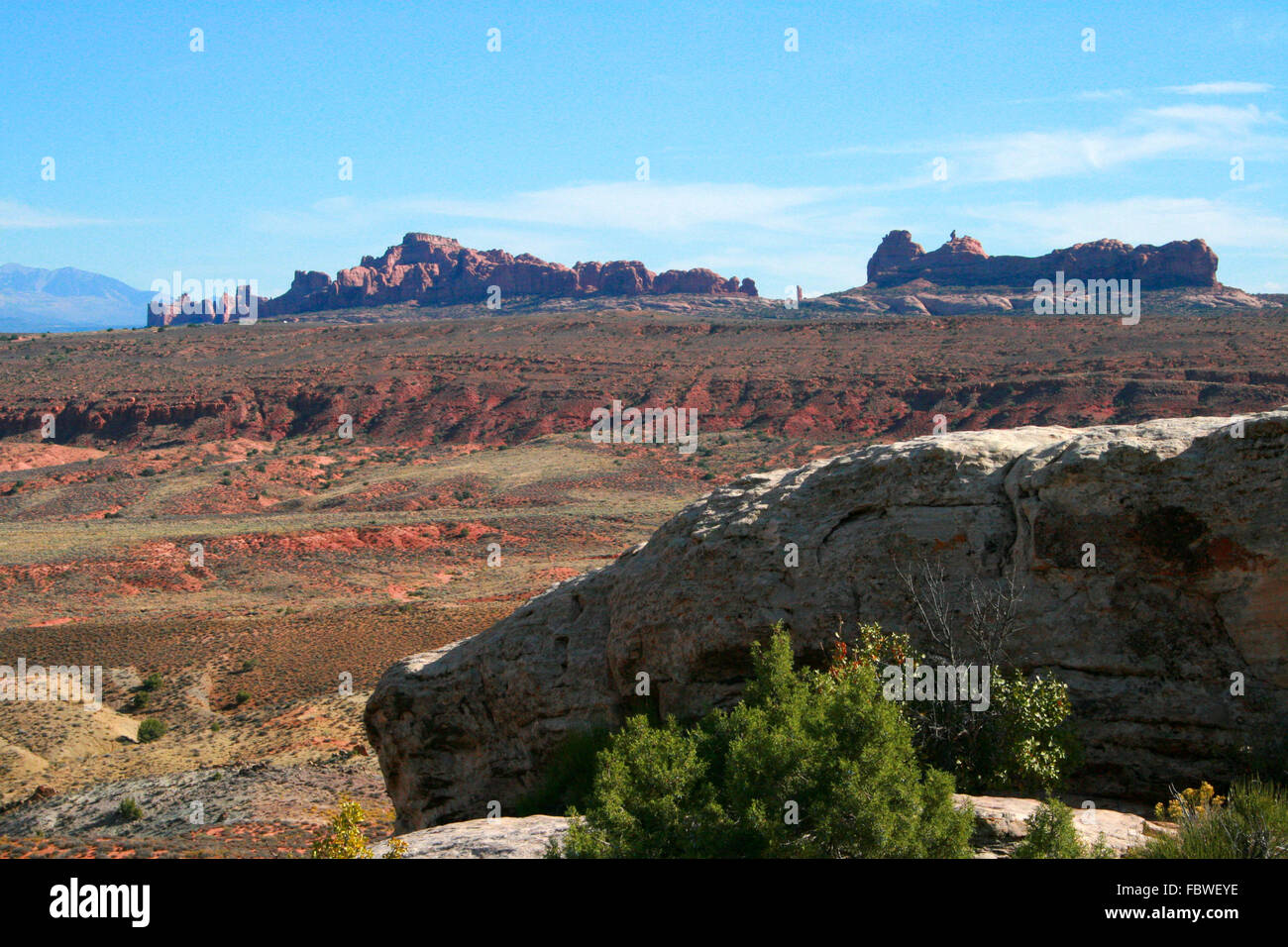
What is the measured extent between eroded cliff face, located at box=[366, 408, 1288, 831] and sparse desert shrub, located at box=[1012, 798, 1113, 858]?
2.93m

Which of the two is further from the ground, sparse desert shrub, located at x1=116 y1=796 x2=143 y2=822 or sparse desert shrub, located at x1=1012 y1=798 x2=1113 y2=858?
sparse desert shrub, located at x1=1012 y1=798 x2=1113 y2=858

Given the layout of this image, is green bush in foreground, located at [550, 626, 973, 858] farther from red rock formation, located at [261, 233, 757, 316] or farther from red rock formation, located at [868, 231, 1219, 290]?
red rock formation, located at [261, 233, 757, 316]

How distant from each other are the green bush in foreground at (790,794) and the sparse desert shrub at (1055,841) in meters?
0.42

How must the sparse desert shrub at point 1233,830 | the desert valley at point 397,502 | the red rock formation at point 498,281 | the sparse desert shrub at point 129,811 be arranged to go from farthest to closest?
1. the red rock formation at point 498,281
2. the sparse desert shrub at point 129,811
3. the desert valley at point 397,502
4. the sparse desert shrub at point 1233,830

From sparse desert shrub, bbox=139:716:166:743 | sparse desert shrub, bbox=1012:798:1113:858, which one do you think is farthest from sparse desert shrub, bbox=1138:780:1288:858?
sparse desert shrub, bbox=139:716:166:743

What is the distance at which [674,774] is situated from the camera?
23.4ft

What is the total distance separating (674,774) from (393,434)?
2398 inches

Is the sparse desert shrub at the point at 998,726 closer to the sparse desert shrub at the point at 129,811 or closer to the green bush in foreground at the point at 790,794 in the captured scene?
the green bush in foreground at the point at 790,794

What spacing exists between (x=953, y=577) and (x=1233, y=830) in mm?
4121

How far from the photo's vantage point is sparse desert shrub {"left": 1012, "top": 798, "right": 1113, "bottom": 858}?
636 cm

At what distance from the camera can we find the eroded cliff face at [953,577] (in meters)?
8.88

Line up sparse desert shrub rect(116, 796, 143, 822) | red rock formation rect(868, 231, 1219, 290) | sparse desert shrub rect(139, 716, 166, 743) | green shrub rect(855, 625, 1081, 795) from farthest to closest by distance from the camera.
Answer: red rock formation rect(868, 231, 1219, 290) → sparse desert shrub rect(139, 716, 166, 743) → sparse desert shrub rect(116, 796, 143, 822) → green shrub rect(855, 625, 1081, 795)

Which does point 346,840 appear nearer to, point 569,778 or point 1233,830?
point 569,778

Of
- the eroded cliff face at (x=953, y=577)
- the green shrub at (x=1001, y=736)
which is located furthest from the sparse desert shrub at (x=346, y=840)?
the eroded cliff face at (x=953, y=577)
